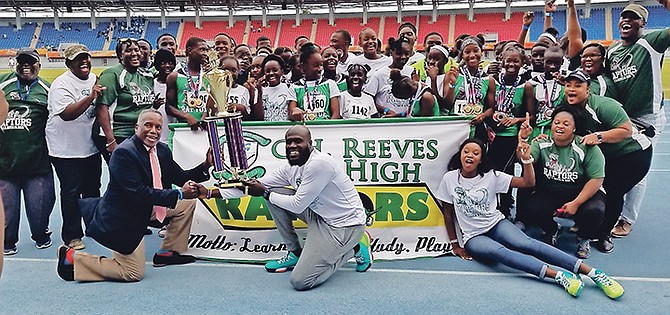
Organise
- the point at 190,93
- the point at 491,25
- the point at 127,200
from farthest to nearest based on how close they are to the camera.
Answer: the point at 491,25 < the point at 190,93 < the point at 127,200

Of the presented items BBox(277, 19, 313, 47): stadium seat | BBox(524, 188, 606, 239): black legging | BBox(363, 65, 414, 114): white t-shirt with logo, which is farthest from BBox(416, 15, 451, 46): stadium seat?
BBox(524, 188, 606, 239): black legging

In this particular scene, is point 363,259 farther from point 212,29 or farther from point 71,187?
point 212,29

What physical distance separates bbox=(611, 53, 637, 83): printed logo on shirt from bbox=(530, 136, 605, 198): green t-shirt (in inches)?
30.3

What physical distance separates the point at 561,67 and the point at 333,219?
2927mm

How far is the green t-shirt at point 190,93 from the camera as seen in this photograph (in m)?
4.66

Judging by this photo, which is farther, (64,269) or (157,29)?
(157,29)

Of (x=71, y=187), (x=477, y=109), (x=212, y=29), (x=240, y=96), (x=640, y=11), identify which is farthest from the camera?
(x=212, y=29)

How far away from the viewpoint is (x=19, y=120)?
14.6 ft

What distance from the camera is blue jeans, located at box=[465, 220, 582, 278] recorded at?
3.61 m

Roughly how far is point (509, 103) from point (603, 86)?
2.60ft

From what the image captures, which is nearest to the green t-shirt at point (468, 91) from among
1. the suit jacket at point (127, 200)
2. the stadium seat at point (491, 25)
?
the suit jacket at point (127, 200)

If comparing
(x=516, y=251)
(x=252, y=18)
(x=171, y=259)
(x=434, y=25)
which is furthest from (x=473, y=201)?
(x=252, y=18)

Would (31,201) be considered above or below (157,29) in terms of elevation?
below

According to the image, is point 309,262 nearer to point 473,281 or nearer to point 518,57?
point 473,281
